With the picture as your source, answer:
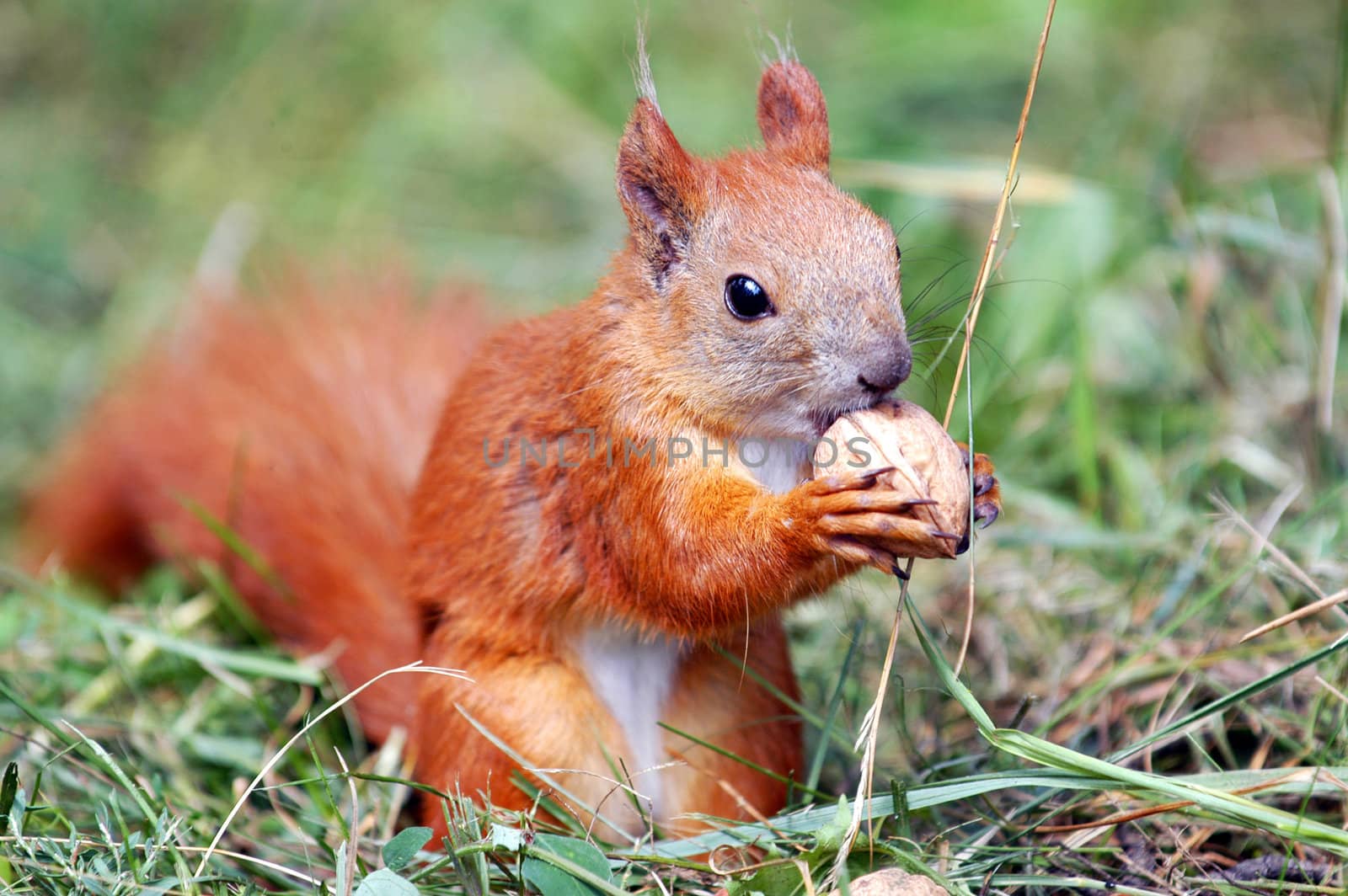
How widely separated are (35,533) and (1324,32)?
5279 millimetres

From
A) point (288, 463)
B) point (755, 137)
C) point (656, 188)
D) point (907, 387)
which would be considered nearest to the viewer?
point (656, 188)

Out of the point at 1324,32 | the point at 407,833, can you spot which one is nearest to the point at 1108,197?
the point at 1324,32

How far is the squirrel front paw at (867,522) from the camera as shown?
184 centimetres

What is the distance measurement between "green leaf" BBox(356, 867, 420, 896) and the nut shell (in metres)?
0.95

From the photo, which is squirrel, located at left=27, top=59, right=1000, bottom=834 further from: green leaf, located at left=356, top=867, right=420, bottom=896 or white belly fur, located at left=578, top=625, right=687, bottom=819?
green leaf, located at left=356, top=867, right=420, bottom=896

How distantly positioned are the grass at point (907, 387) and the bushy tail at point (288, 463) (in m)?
0.14

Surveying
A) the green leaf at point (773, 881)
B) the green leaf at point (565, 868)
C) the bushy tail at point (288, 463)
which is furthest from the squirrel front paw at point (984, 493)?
the bushy tail at point (288, 463)

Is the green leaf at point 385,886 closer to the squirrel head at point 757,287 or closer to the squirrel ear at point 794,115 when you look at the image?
the squirrel head at point 757,287

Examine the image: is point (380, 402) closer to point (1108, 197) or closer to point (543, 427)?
point (543, 427)

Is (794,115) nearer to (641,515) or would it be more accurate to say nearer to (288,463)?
(641,515)

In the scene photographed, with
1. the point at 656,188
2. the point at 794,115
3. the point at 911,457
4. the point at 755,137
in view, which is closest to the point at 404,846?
the point at 911,457

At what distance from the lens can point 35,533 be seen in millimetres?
3387

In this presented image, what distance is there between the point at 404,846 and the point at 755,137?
7.72ft

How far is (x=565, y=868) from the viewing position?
1.93 m
